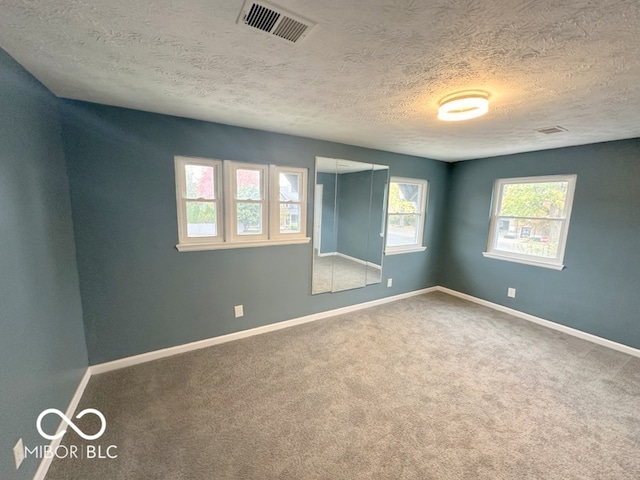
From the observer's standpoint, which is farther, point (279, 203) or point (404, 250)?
point (404, 250)

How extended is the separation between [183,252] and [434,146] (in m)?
3.31

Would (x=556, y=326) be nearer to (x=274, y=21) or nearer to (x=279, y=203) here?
(x=279, y=203)

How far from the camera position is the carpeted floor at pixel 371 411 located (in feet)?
5.17

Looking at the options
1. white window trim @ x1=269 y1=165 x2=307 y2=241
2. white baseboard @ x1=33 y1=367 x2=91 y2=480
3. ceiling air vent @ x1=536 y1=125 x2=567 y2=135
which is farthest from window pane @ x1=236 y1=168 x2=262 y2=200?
ceiling air vent @ x1=536 y1=125 x2=567 y2=135

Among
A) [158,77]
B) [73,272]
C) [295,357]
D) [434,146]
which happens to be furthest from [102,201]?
[434,146]

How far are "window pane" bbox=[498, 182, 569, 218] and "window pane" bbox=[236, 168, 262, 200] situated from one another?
3702 mm

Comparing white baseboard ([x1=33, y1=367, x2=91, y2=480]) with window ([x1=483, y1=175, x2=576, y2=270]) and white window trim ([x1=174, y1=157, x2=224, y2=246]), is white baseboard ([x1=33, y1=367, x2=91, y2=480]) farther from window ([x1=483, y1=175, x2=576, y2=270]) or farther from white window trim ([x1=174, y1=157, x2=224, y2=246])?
window ([x1=483, y1=175, x2=576, y2=270])

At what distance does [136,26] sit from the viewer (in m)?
1.16

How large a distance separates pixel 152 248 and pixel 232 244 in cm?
74

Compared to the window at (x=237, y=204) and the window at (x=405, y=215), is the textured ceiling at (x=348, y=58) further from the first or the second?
the window at (x=405, y=215)

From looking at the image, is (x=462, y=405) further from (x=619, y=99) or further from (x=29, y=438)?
(x=29, y=438)

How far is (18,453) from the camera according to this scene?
1283mm

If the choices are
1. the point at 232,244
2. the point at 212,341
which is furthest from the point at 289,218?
the point at 212,341

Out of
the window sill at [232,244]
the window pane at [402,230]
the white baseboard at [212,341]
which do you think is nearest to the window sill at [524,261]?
the window pane at [402,230]
